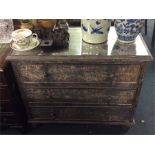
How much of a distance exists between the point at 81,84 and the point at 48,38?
1.00 ft

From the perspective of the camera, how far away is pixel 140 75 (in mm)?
1075

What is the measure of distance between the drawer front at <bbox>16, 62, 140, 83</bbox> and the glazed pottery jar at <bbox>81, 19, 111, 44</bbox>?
0.15m

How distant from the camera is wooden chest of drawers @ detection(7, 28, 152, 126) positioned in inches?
40.4

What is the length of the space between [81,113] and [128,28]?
1.94 feet

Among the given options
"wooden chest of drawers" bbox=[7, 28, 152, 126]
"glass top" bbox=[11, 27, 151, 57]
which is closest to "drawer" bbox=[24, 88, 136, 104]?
"wooden chest of drawers" bbox=[7, 28, 152, 126]

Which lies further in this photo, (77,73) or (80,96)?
(80,96)

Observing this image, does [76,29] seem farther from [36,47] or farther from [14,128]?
[14,128]

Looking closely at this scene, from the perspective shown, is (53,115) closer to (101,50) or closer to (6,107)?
(6,107)

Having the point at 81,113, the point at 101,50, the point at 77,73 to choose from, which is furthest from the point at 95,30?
the point at 81,113

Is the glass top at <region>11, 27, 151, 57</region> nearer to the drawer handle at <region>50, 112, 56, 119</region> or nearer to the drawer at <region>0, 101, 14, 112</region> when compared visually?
the drawer at <region>0, 101, 14, 112</region>

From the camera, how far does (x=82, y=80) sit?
3.66 feet

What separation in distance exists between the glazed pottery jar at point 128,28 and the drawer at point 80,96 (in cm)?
29

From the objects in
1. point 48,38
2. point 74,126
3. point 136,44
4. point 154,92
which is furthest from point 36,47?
point 154,92

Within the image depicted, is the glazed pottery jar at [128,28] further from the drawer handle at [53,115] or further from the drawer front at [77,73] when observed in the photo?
the drawer handle at [53,115]
